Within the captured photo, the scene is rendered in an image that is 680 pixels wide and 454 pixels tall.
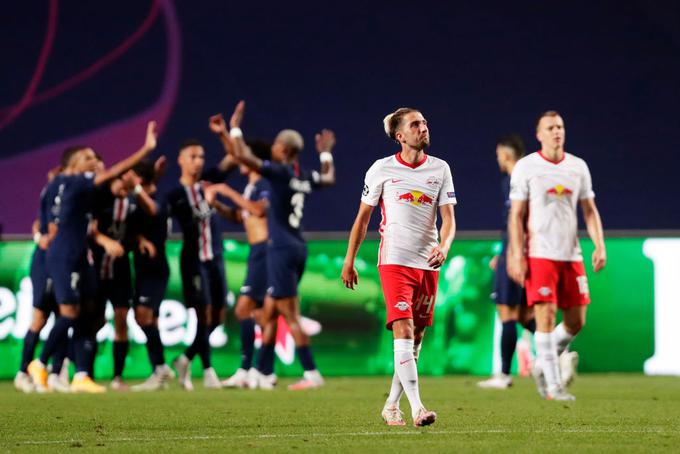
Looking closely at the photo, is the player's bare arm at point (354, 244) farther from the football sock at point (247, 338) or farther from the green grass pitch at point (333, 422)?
the football sock at point (247, 338)

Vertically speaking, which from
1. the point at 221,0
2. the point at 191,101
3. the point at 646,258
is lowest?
the point at 646,258

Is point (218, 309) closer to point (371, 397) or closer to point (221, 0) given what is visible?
point (371, 397)

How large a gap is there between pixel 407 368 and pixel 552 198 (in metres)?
2.56

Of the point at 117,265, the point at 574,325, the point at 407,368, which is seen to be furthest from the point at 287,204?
the point at 407,368

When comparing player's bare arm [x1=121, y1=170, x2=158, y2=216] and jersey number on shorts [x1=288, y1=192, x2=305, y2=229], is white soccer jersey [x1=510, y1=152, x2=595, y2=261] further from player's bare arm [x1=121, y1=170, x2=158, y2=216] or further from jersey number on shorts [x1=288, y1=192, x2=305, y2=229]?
player's bare arm [x1=121, y1=170, x2=158, y2=216]

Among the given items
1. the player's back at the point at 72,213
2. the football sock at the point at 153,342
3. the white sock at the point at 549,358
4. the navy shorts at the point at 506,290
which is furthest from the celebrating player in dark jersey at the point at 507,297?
the player's back at the point at 72,213

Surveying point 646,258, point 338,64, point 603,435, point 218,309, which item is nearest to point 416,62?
point 338,64

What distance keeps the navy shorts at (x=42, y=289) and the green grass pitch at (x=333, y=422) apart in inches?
31.4

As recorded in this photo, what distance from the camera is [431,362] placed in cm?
1283

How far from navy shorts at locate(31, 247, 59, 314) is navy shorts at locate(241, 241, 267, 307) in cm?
170

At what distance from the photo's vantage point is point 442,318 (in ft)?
42.0

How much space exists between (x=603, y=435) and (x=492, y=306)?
6457mm

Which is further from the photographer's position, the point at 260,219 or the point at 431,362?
the point at 431,362

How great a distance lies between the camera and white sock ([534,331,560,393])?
884 cm
